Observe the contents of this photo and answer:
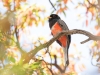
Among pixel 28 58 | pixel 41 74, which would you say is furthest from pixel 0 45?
pixel 41 74

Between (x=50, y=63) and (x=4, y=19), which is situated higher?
(x=4, y=19)

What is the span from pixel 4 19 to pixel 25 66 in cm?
263

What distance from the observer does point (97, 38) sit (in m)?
3.86

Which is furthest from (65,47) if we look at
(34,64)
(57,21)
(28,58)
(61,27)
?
(34,64)

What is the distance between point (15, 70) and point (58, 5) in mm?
3919

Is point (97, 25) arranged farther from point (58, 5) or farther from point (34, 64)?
point (34, 64)

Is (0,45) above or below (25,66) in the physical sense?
above

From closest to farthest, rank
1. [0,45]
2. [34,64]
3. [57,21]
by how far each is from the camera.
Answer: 1. [34,64]
2. [0,45]
3. [57,21]

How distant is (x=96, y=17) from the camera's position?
7242 millimetres

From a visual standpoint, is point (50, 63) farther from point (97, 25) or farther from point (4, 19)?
point (97, 25)

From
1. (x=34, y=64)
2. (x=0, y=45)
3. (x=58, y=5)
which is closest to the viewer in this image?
(x=34, y=64)

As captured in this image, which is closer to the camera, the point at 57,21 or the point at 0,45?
the point at 0,45

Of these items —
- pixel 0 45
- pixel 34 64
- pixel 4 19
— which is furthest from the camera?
pixel 4 19

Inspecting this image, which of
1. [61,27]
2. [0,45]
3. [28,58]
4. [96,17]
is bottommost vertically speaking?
[28,58]
